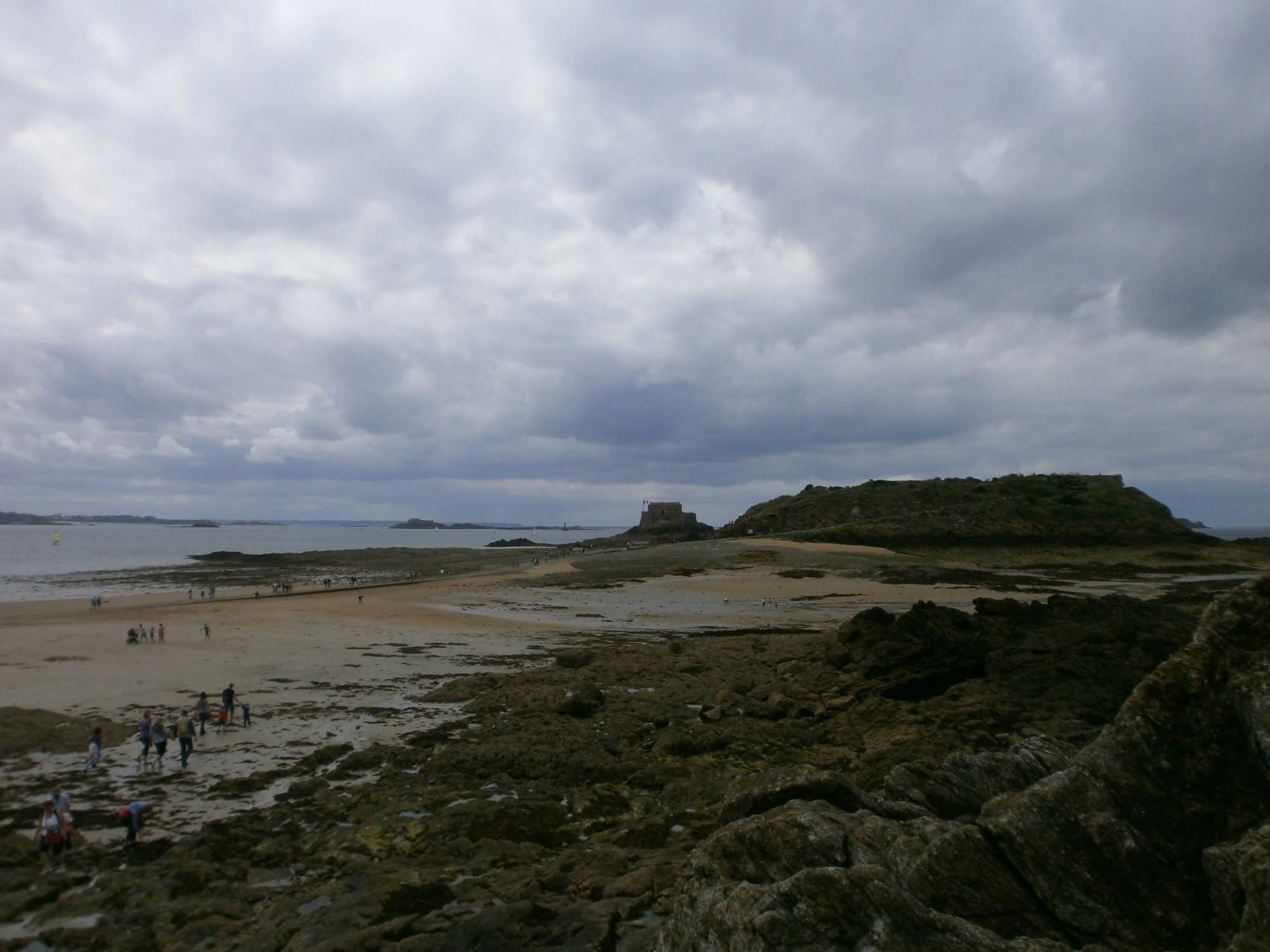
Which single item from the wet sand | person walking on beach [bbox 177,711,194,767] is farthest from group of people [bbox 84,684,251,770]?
the wet sand

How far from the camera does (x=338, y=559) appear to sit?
8769 centimetres

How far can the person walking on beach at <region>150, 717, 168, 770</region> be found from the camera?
13773mm

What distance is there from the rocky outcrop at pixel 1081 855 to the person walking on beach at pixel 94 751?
13.3 meters

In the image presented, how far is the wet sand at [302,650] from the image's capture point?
44.0 feet

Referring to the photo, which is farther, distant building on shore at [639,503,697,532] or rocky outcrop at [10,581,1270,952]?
distant building on shore at [639,503,697,532]

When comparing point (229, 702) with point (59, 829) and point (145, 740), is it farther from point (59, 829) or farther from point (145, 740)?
point (59, 829)

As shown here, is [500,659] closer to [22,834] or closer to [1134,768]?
[22,834]

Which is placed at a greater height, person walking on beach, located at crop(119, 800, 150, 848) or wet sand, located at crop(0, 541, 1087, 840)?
person walking on beach, located at crop(119, 800, 150, 848)

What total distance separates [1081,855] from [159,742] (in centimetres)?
1563

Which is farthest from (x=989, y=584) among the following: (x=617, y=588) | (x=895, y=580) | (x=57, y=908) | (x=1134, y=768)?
(x=57, y=908)

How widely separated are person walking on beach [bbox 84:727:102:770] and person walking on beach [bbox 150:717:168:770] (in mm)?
846

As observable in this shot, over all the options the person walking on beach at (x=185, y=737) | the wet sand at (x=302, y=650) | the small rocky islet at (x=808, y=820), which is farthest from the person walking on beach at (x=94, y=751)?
the small rocky islet at (x=808, y=820)

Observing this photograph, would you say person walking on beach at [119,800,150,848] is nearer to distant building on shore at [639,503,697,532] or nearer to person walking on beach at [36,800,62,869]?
person walking on beach at [36,800,62,869]

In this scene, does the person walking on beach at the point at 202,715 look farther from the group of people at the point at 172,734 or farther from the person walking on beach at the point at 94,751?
the person walking on beach at the point at 94,751
